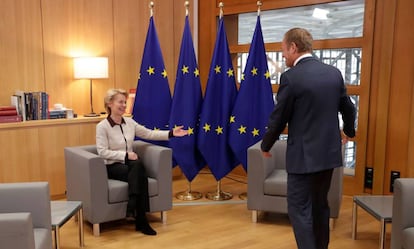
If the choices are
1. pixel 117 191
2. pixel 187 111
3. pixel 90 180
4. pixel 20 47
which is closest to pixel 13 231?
pixel 90 180

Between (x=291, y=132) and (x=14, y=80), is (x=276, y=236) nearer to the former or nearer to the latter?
(x=291, y=132)

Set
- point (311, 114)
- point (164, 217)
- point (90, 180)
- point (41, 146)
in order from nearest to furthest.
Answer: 1. point (311, 114)
2. point (90, 180)
3. point (164, 217)
4. point (41, 146)

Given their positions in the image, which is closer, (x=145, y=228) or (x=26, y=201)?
(x=26, y=201)

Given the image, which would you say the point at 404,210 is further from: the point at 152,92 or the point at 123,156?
the point at 152,92

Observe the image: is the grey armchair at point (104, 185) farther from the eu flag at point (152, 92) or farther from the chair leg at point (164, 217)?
the eu flag at point (152, 92)

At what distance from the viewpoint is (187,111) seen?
462 cm

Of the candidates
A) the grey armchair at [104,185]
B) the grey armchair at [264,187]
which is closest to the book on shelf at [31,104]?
the grey armchair at [104,185]

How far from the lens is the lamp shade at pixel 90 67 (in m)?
4.71

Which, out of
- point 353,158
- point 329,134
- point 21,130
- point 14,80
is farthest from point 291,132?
point 14,80

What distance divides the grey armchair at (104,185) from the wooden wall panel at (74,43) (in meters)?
1.16

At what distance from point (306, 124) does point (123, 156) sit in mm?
1831

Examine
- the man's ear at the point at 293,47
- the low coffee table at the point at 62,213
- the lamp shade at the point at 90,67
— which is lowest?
the low coffee table at the point at 62,213

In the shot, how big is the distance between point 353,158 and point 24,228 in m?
3.65

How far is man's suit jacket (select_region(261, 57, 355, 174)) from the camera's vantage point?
2.54 meters
